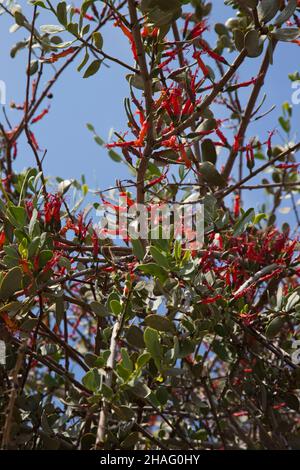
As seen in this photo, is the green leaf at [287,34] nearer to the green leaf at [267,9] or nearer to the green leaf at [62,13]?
the green leaf at [267,9]

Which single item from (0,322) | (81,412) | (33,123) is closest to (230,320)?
(81,412)

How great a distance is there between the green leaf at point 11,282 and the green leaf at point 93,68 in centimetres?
67

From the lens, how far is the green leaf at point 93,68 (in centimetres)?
197

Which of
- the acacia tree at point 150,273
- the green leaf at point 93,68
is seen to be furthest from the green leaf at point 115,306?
the green leaf at point 93,68

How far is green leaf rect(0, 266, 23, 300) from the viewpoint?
168cm

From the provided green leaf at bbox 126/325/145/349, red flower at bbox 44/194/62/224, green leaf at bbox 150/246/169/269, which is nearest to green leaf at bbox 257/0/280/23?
green leaf at bbox 150/246/169/269

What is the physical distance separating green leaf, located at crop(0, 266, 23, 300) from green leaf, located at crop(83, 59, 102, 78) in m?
0.67

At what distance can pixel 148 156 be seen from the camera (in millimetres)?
1884

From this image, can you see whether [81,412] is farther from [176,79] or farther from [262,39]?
[262,39]

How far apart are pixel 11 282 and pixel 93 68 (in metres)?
0.72

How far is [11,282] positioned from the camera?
1.70 m

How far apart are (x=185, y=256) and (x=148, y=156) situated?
1.07ft

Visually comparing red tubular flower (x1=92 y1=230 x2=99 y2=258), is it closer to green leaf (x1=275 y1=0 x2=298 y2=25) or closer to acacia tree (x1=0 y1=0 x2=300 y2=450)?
acacia tree (x1=0 y1=0 x2=300 y2=450)

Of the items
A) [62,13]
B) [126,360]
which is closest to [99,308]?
[126,360]
